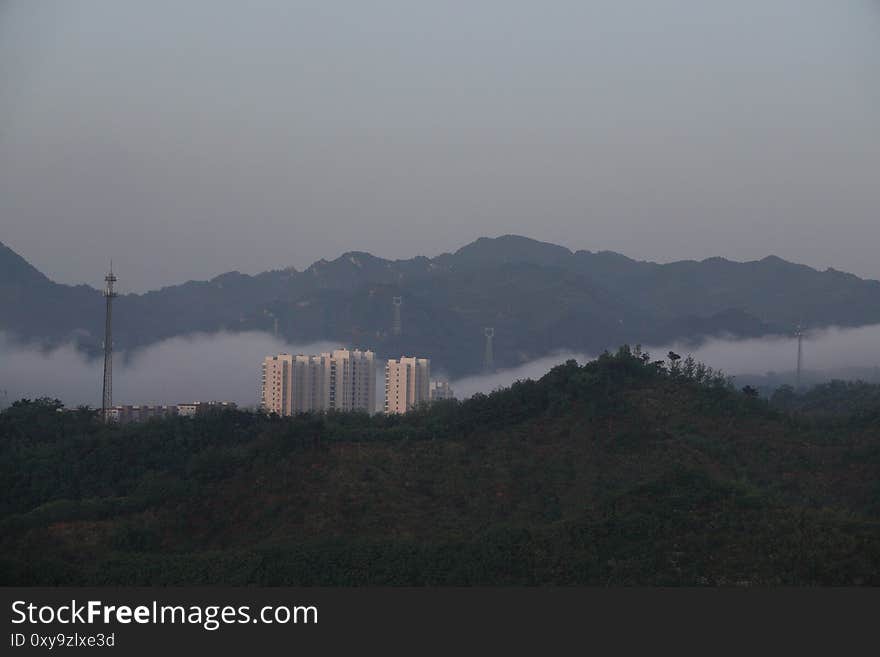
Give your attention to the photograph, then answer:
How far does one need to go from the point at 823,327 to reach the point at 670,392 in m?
43.3

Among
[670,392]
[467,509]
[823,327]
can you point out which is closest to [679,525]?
[467,509]

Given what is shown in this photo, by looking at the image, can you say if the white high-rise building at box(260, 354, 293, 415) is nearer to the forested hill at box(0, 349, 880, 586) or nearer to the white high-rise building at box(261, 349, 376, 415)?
the white high-rise building at box(261, 349, 376, 415)

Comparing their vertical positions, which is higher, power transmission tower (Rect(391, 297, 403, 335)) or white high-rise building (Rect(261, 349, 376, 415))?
power transmission tower (Rect(391, 297, 403, 335))

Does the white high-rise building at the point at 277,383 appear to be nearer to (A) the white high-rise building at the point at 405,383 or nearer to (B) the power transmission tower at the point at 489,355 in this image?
(A) the white high-rise building at the point at 405,383

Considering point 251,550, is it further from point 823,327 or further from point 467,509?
point 823,327

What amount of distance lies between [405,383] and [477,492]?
20.9 meters

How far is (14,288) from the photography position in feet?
167

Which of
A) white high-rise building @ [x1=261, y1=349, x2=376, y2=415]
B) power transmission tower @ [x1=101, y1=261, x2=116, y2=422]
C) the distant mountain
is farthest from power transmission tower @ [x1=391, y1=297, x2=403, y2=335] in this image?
power transmission tower @ [x1=101, y1=261, x2=116, y2=422]

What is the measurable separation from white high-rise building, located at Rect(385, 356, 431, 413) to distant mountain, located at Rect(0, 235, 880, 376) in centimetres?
1223

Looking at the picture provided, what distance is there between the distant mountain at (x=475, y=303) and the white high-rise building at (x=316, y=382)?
11.7 meters

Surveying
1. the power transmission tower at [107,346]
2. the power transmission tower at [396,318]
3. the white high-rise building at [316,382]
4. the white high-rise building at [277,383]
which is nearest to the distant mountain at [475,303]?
the power transmission tower at [396,318]

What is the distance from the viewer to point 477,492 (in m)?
17.4

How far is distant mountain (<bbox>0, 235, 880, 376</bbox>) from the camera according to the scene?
5228cm

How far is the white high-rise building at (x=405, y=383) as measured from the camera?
3822 cm
